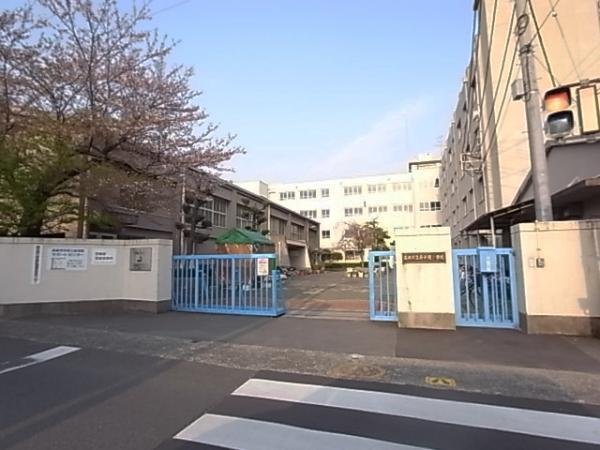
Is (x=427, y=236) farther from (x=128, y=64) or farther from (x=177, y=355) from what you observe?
(x=128, y=64)

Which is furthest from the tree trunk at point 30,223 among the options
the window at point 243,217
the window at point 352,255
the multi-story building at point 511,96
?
the window at point 352,255

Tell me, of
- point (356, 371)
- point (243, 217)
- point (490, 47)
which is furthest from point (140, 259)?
point (243, 217)

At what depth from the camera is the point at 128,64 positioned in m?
13.1

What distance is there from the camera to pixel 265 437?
348 centimetres

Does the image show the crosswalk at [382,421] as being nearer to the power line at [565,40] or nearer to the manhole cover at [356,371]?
the manhole cover at [356,371]

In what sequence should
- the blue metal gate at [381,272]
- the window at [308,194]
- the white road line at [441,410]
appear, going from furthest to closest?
the window at [308,194] → the blue metal gate at [381,272] → the white road line at [441,410]

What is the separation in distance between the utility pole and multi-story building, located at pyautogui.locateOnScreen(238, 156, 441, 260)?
46.6 meters

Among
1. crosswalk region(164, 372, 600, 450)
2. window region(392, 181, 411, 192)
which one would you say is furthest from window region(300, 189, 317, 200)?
crosswalk region(164, 372, 600, 450)

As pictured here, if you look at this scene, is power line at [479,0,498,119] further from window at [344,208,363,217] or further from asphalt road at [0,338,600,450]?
window at [344,208,363,217]

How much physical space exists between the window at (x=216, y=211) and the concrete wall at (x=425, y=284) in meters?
20.4

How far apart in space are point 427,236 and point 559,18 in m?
17.0

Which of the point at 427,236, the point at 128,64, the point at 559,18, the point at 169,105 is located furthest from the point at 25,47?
the point at 559,18

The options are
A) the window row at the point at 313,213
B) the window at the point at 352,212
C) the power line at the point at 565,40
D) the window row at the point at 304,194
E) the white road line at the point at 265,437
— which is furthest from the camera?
the window row at the point at 304,194

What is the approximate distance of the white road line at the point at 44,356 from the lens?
18.7 ft
